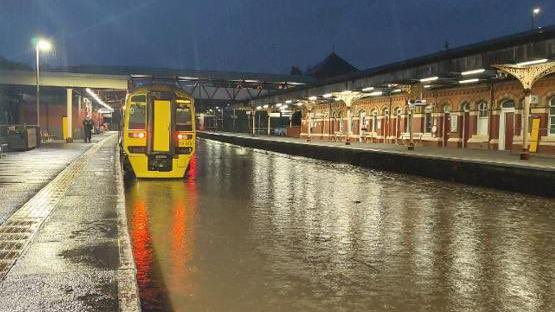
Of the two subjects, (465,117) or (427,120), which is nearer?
(465,117)

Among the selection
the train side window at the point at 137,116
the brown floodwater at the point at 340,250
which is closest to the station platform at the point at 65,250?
the brown floodwater at the point at 340,250

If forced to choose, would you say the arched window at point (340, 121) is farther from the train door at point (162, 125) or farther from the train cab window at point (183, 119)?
the train door at point (162, 125)

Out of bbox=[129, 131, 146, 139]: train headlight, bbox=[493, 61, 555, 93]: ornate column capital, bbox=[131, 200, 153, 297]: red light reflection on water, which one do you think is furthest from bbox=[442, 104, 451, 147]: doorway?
bbox=[131, 200, 153, 297]: red light reflection on water

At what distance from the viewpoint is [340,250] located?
762 centimetres

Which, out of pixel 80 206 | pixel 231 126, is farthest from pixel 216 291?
pixel 231 126

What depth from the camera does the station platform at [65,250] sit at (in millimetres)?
5039

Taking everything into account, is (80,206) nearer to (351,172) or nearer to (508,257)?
(508,257)

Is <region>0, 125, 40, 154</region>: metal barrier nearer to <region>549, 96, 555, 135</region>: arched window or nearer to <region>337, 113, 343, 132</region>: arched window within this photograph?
<region>549, 96, 555, 135</region>: arched window

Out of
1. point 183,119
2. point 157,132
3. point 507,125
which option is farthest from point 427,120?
point 157,132

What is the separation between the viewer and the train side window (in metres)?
16.7

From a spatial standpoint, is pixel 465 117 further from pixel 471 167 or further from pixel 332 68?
pixel 332 68

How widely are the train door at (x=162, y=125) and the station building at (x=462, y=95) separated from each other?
12278 mm

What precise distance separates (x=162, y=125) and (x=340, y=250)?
10495mm

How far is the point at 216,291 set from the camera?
5.61 meters
